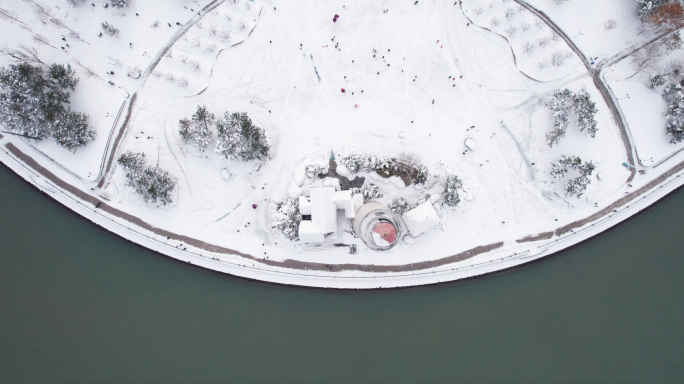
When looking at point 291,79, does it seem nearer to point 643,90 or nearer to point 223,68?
point 223,68

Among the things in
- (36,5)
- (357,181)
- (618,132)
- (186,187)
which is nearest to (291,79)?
(357,181)

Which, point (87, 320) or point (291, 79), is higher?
point (291, 79)

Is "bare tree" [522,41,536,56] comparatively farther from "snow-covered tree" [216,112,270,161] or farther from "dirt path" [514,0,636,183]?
"snow-covered tree" [216,112,270,161]

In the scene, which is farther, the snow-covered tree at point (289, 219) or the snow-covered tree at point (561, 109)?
the snow-covered tree at point (561, 109)

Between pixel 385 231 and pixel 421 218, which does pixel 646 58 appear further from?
pixel 385 231

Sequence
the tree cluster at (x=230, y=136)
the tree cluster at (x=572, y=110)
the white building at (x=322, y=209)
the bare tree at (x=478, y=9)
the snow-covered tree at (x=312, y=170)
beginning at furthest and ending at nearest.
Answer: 1. the bare tree at (x=478, y=9)
2. the snow-covered tree at (x=312, y=170)
3. the tree cluster at (x=572, y=110)
4. the tree cluster at (x=230, y=136)
5. the white building at (x=322, y=209)

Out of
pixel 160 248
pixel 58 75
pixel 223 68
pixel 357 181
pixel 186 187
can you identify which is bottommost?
pixel 160 248

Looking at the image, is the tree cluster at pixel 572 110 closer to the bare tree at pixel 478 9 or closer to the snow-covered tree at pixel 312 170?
the bare tree at pixel 478 9

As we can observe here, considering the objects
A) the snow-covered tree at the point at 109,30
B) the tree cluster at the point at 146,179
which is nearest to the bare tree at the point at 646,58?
the tree cluster at the point at 146,179
